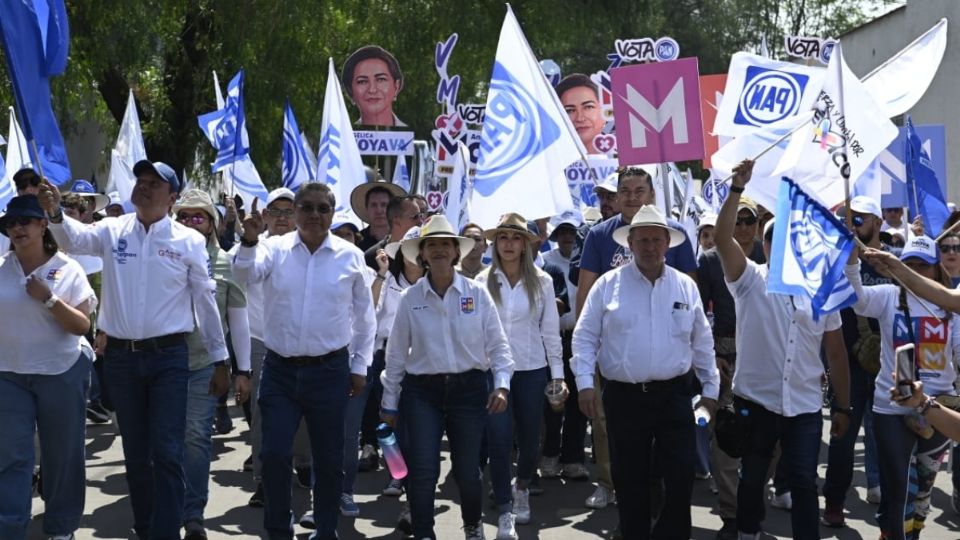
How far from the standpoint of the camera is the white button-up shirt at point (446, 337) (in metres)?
8.02

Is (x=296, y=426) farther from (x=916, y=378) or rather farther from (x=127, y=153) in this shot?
(x=127, y=153)

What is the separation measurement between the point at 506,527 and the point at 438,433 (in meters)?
0.96

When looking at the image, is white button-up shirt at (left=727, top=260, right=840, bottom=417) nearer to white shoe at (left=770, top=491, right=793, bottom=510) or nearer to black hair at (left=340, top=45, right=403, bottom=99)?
white shoe at (left=770, top=491, right=793, bottom=510)

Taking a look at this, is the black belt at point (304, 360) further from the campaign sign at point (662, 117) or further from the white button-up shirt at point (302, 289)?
the campaign sign at point (662, 117)

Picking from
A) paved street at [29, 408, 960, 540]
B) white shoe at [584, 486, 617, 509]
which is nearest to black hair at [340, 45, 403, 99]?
paved street at [29, 408, 960, 540]

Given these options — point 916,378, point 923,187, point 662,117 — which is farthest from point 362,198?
point 916,378

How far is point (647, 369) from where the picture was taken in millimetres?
7531

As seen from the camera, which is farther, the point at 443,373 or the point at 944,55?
the point at 944,55

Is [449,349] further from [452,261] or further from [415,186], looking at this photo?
[415,186]

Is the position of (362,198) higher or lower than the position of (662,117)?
lower

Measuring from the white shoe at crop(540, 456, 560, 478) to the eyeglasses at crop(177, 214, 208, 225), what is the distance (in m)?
3.23

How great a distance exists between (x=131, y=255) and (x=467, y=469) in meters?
2.20

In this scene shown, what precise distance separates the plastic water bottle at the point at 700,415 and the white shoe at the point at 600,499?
206 cm

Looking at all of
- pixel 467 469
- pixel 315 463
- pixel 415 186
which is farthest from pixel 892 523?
pixel 415 186
